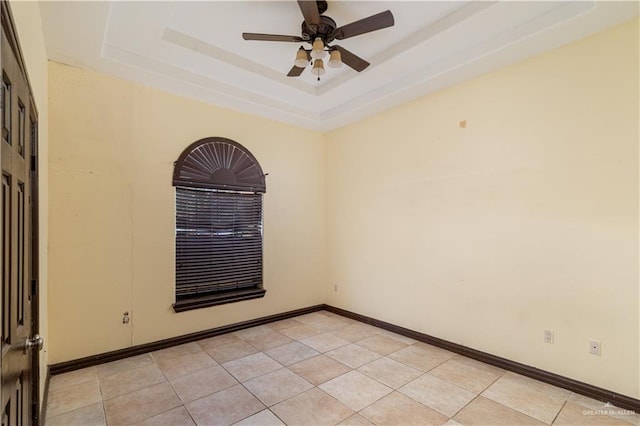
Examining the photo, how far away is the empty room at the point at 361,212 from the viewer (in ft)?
7.75

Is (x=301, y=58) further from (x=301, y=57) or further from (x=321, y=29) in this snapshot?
(x=321, y=29)

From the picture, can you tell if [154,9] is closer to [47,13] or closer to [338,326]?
[47,13]

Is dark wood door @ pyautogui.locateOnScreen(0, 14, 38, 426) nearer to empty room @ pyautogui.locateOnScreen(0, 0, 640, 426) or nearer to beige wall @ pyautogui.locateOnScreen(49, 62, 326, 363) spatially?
empty room @ pyautogui.locateOnScreen(0, 0, 640, 426)

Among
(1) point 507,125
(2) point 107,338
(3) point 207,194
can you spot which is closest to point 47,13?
(3) point 207,194

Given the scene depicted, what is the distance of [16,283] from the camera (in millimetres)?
1278

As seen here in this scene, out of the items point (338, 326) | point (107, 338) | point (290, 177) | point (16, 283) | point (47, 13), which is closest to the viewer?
point (16, 283)

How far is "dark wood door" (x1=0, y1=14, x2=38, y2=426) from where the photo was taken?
3.48 feet

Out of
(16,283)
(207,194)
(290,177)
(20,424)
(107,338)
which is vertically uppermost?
(290,177)

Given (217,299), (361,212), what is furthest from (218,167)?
(361,212)

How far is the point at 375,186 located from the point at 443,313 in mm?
1808

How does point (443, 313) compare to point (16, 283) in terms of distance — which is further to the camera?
point (443, 313)

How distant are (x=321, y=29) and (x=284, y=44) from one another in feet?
2.19

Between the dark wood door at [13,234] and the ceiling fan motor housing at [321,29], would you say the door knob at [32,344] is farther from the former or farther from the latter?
the ceiling fan motor housing at [321,29]

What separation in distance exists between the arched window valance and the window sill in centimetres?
135
